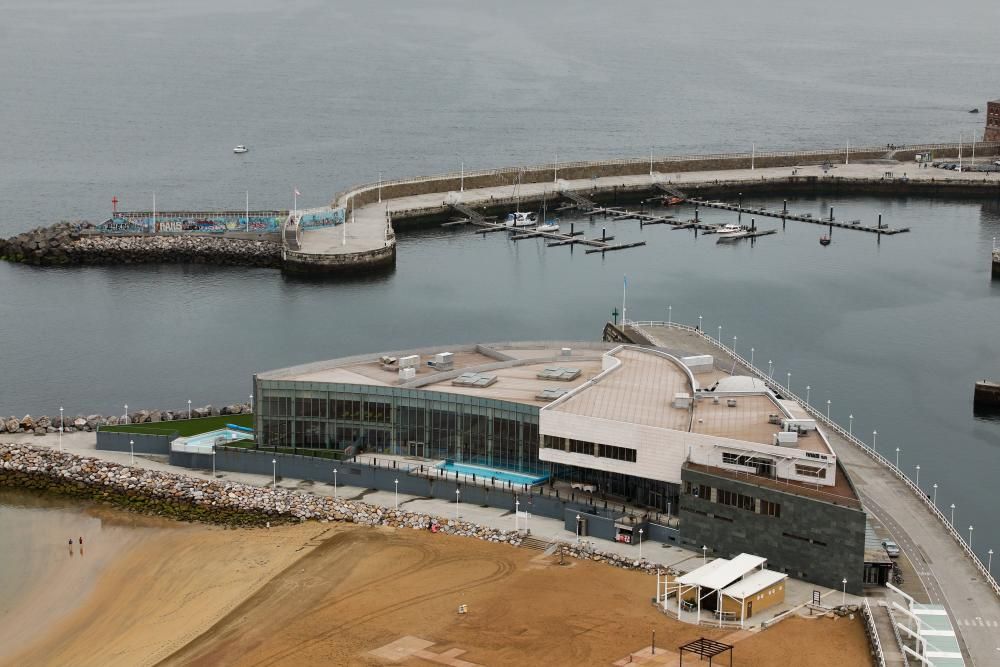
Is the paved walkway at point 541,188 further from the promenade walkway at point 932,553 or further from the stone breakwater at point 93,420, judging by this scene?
the promenade walkway at point 932,553

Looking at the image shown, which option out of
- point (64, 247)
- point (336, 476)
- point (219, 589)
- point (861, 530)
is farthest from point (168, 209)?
point (861, 530)

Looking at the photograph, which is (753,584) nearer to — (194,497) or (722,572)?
(722,572)

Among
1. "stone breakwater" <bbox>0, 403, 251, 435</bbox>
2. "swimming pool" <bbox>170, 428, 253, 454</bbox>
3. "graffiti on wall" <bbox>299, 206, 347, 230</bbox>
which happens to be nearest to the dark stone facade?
"swimming pool" <bbox>170, 428, 253, 454</bbox>

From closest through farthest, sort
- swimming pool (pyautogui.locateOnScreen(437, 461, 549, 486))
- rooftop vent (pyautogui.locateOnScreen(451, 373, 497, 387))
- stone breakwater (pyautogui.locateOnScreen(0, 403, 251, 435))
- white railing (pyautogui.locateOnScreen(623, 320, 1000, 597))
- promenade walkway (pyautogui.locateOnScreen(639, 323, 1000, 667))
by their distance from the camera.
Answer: promenade walkway (pyautogui.locateOnScreen(639, 323, 1000, 667)) → white railing (pyautogui.locateOnScreen(623, 320, 1000, 597)) → swimming pool (pyautogui.locateOnScreen(437, 461, 549, 486)) → rooftop vent (pyautogui.locateOnScreen(451, 373, 497, 387)) → stone breakwater (pyautogui.locateOnScreen(0, 403, 251, 435))

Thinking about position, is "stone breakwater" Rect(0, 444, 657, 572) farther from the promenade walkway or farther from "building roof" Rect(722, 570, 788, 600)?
the promenade walkway

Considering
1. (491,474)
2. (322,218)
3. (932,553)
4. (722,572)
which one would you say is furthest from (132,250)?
(932,553)

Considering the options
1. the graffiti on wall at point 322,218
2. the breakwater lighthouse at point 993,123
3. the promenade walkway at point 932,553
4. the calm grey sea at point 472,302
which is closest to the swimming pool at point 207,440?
the calm grey sea at point 472,302
